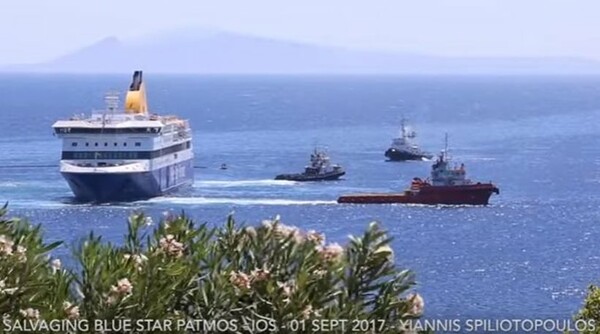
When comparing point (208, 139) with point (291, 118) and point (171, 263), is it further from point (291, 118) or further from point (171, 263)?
point (171, 263)

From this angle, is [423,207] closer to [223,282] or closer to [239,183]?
[239,183]

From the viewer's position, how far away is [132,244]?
29.5 feet

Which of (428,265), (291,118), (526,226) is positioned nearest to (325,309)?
(428,265)

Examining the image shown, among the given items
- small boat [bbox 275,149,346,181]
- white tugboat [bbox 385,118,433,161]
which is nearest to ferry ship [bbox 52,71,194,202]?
small boat [bbox 275,149,346,181]

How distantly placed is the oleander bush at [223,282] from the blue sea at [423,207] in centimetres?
230

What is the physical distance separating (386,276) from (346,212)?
52746 millimetres

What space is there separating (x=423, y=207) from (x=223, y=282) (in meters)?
55.8

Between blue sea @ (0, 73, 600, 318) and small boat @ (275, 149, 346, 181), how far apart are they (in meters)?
0.87

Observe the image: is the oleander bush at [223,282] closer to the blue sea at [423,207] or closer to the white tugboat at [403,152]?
the blue sea at [423,207]

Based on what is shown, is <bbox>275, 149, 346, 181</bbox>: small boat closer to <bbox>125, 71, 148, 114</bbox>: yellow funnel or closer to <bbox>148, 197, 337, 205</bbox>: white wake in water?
<bbox>125, 71, 148, 114</bbox>: yellow funnel

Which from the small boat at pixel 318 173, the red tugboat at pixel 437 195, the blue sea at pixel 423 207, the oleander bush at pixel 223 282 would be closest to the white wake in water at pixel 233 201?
the blue sea at pixel 423 207

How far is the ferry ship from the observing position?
6538cm

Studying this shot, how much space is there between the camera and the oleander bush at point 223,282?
810cm

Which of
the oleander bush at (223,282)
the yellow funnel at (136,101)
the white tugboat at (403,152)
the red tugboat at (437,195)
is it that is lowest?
the white tugboat at (403,152)
